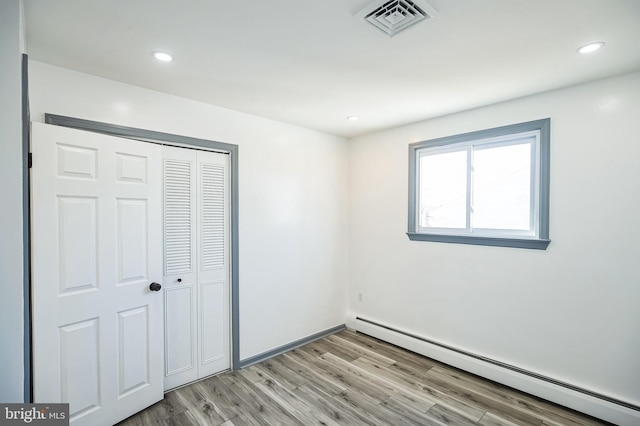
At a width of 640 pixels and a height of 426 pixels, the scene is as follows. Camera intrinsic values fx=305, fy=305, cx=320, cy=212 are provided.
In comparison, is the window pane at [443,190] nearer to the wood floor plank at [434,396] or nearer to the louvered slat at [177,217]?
the wood floor plank at [434,396]

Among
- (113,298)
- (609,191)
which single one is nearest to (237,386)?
(113,298)

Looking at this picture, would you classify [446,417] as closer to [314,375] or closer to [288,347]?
[314,375]

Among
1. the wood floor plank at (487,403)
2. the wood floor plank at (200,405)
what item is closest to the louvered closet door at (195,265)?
the wood floor plank at (200,405)

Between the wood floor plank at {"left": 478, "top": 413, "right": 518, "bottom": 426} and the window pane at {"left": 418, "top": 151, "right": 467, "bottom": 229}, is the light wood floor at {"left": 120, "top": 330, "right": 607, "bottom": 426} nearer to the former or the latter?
the wood floor plank at {"left": 478, "top": 413, "right": 518, "bottom": 426}

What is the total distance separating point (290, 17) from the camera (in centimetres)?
161

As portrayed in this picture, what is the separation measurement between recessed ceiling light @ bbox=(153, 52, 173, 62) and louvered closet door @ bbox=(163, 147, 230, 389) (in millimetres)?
848

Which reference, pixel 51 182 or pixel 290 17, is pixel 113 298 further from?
pixel 290 17

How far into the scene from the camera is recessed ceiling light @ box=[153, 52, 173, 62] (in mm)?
1980

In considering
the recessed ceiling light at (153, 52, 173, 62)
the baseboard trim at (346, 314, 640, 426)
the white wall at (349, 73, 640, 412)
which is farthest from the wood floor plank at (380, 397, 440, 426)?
the recessed ceiling light at (153, 52, 173, 62)

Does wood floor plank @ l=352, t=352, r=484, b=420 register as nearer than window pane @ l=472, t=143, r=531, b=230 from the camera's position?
Yes

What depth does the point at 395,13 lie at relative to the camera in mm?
1564

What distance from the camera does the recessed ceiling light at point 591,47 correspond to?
6.06 feet

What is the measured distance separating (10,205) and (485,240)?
3361 mm

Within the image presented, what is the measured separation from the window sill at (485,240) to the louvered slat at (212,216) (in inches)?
82.6
